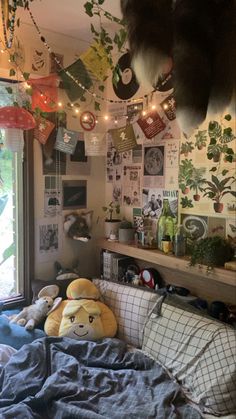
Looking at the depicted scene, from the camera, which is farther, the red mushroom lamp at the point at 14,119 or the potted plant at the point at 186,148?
the potted plant at the point at 186,148

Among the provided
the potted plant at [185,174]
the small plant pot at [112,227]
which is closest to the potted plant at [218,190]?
the potted plant at [185,174]

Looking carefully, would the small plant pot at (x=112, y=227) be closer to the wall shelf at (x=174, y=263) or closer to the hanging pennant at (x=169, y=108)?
the wall shelf at (x=174, y=263)

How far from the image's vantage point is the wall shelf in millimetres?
1589

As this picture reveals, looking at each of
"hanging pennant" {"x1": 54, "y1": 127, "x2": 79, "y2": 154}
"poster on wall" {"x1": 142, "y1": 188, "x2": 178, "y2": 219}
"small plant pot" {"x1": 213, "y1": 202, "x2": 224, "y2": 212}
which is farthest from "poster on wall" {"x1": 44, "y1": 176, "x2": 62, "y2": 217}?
"small plant pot" {"x1": 213, "y1": 202, "x2": 224, "y2": 212}

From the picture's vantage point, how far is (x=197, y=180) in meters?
1.89

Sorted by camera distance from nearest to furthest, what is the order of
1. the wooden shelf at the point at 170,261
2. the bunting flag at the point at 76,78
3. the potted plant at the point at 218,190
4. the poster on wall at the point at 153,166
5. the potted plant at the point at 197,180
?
the wooden shelf at the point at 170,261, the potted plant at the point at 218,190, the potted plant at the point at 197,180, the bunting flag at the point at 76,78, the poster on wall at the point at 153,166

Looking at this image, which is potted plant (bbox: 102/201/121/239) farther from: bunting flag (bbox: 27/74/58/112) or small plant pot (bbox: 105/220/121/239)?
bunting flag (bbox: 27/74/58/112)

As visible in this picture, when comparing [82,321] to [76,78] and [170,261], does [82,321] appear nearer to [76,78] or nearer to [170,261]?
[170,261]

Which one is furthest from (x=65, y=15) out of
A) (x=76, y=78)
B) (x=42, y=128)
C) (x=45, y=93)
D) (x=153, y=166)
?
(x=153, y=166)

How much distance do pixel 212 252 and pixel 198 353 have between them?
0.46 m

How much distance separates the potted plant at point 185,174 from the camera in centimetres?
193

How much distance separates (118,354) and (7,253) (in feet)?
3.12

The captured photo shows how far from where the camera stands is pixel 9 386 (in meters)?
1.44

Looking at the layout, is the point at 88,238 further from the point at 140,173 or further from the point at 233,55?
the point at 233,55
